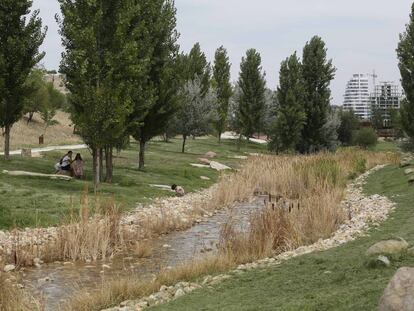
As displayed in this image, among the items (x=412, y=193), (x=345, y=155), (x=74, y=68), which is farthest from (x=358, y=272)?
(x=345, y=155)

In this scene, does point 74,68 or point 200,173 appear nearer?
point 74,68

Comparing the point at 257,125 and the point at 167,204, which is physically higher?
the point at 257,125

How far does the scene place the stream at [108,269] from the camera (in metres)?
9.12

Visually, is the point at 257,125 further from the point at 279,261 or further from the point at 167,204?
the point at 279,261

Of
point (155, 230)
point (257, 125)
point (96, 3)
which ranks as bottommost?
point (155, 230)

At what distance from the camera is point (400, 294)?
447 cm

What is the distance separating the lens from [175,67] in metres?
27.5

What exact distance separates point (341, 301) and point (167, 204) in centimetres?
1297

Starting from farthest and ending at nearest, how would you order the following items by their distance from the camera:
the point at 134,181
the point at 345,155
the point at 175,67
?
the point at 345,155 → the point at 175,67 → the point at 134,181

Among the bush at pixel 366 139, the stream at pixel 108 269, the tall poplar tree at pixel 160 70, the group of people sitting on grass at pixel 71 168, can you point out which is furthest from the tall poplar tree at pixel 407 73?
the bush at pixel 366 139

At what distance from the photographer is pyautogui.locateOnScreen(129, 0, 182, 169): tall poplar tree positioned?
2527 cm

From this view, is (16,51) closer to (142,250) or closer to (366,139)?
(142,250)

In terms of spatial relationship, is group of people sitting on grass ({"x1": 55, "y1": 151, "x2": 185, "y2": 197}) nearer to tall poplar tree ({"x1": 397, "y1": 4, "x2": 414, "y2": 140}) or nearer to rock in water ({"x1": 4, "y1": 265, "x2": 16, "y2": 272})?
rock in water ({"x1": 4, "y1": 265, "x2": 16, "y2": 272})

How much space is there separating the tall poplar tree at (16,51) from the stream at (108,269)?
12384mm
